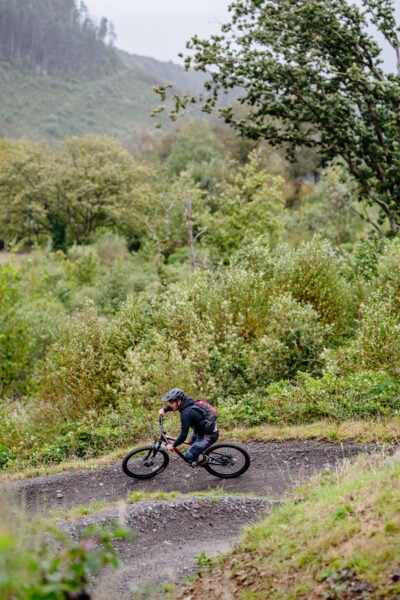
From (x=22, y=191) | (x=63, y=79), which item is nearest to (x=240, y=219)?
(x=22, y=191)

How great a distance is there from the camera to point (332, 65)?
22.2 m

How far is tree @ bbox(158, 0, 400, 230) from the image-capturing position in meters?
21.2

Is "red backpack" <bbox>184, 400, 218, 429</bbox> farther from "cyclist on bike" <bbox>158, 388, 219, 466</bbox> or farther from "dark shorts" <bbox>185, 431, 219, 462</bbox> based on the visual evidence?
"dark shorts" <bbox>185, 431, 219, 462</bbox>

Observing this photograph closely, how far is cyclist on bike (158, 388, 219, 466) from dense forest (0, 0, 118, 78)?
163790 mm

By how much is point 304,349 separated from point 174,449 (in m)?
7.64

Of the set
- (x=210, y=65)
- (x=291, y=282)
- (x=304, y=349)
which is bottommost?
(x=304, y=349)

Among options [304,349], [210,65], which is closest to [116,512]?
[304,349]

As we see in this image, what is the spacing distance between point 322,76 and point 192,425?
1673 centimetres

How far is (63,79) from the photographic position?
518 ft

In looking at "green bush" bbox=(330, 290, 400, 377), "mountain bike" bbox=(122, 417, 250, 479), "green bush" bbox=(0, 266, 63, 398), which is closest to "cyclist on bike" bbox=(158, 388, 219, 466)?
"mountain bike" bbox=(122, 417, 250, 479)

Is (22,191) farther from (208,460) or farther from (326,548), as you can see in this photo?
(326,548)

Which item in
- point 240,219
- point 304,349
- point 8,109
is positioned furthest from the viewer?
point 8,109

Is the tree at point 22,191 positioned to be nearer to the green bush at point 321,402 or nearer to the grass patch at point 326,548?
the green bush at point 321,402

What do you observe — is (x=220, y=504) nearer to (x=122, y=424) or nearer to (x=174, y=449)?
(x=174, y=449)
